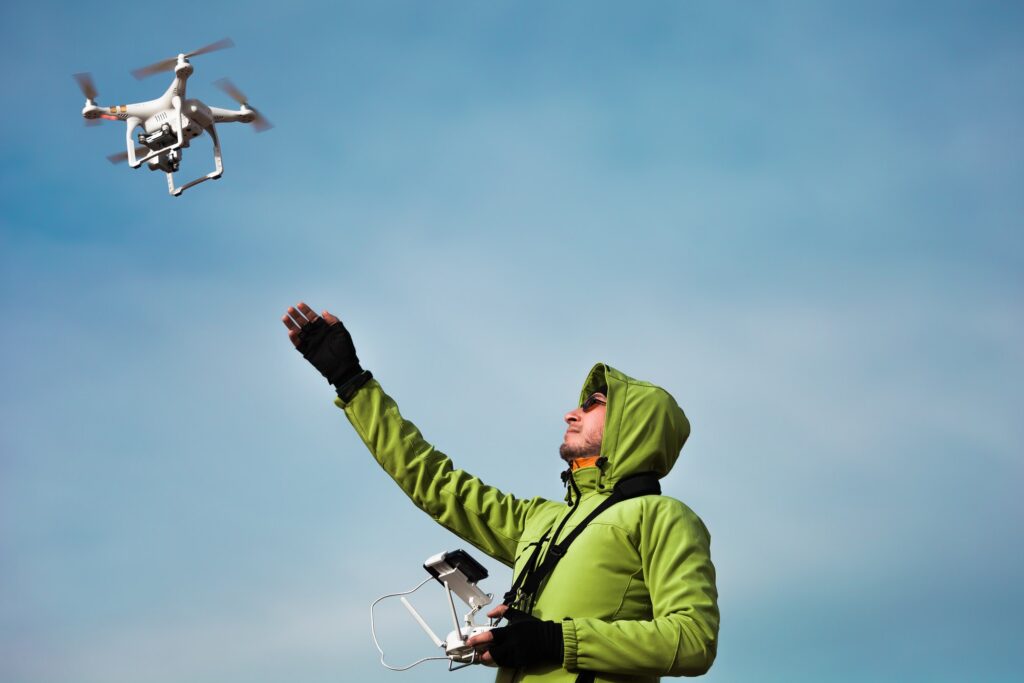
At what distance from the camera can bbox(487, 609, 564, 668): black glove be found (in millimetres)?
5223

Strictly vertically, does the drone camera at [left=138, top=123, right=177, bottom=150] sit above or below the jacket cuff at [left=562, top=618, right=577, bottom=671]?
above

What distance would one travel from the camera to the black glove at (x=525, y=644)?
522 centimetres

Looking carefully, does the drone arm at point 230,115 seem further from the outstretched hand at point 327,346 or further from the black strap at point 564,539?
the black strap at point 564,539

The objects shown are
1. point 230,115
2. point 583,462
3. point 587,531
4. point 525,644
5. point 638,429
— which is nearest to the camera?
point 525,644

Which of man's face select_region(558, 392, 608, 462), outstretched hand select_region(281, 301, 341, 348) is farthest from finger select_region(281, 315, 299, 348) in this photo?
man's face select_region(558, 392, 608, 462)

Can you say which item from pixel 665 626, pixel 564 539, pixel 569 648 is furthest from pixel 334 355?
pixel 665 626

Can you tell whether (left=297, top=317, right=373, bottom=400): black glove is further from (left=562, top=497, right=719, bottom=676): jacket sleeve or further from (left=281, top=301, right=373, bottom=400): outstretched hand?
(left=562, top=497, right=719, bottom=676): jacket sleeve

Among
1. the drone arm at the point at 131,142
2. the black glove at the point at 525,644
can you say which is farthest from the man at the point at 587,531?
the drone arm at the point at 131,142

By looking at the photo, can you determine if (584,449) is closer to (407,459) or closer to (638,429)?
(638,429)

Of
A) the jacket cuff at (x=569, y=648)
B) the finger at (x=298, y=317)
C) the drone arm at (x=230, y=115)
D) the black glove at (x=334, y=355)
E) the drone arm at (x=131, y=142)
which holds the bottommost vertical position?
the jacket cuff at (x=569, y=648)

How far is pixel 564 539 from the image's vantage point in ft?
19.5

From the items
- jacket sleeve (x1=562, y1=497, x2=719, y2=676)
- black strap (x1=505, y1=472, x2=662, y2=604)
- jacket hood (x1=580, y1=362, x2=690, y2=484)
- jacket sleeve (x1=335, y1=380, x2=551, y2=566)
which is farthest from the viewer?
jacket sleeve (x1=335, y1=380, x2=551, y2=566)

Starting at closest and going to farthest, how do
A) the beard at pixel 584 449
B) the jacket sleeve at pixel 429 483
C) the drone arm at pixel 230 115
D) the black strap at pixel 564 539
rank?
1. the black strap at pixel 564 539
2. the beard at pixel 584 449
3. the jacket sleeve at pixel 429 483
4. the drone arm at pixel 230 115

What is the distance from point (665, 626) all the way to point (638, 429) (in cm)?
121
